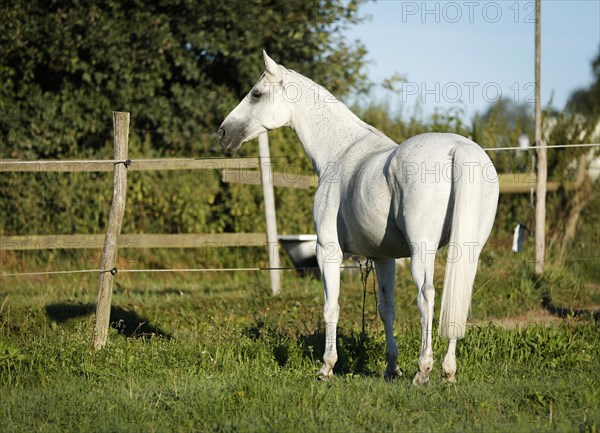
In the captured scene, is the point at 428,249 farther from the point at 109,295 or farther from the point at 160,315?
the point at 160,315

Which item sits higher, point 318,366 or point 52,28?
point 52,28

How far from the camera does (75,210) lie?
12102 mm

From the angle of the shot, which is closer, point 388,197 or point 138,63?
point 388,197

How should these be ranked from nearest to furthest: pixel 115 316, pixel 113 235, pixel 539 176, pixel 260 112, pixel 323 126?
1. pixel 323 126
2. pixel 260 112
3. pixel 113 235
4. pixel 115 316
5. pixel 539 176

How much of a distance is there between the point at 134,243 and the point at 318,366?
3.97m

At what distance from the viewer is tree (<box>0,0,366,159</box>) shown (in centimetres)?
1249

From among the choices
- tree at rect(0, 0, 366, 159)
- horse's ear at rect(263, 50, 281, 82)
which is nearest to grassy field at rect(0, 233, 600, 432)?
horse's ear at rect(263, 50, 281, 82)

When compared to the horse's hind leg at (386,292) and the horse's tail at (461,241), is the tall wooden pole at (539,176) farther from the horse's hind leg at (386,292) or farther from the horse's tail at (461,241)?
the horse's tail at (461,241)

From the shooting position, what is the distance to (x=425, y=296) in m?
4.99

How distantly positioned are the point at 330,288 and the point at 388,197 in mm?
925

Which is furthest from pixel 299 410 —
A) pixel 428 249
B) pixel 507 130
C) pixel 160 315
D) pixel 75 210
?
pixel 507 130

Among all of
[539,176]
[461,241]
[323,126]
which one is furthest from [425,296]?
[539,176]

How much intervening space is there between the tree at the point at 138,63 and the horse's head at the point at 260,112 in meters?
6.29

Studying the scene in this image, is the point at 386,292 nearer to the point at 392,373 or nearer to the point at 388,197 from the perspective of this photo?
the point at 392,373
